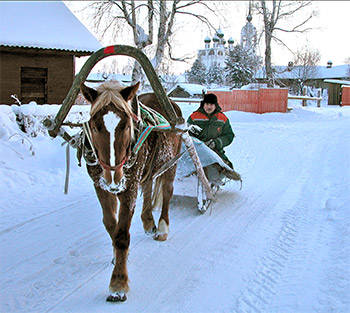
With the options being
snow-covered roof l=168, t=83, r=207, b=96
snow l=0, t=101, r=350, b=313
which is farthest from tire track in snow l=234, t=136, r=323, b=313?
snow-covered roof l=168, t=83, r=207, b=96

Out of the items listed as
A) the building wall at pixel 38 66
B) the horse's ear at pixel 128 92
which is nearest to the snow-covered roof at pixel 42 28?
the building wall at pixel 38 66

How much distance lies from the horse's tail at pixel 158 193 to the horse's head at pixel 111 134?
220cm

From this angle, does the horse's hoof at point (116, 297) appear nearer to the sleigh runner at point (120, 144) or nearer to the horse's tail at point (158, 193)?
the sleigh runner at point (120, 144)

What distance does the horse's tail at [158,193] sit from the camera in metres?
5.42

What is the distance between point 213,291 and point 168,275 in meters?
0.52

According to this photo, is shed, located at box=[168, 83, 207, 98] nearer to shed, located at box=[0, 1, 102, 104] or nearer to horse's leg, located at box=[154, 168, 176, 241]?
shed, located at box=[0, 1, 102, 104]

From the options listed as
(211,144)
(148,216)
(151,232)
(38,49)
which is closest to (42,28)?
(38,49)

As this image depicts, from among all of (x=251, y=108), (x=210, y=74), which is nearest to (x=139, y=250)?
(x=251, y=108)

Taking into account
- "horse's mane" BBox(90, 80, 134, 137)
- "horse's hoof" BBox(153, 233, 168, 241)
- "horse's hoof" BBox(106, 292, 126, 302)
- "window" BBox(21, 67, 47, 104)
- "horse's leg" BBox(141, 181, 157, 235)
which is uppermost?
"window" BBox(21, 67, 47, 104)

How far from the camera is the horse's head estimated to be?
10.2ft

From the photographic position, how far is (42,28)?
545 inches

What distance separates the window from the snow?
658 centimetres

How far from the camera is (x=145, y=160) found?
157 inches

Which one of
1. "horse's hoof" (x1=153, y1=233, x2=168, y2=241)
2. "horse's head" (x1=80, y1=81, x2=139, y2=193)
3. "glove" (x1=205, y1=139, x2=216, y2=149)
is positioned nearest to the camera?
"horse's head" (x1=80, y1=81, x2=139, y2=193)
